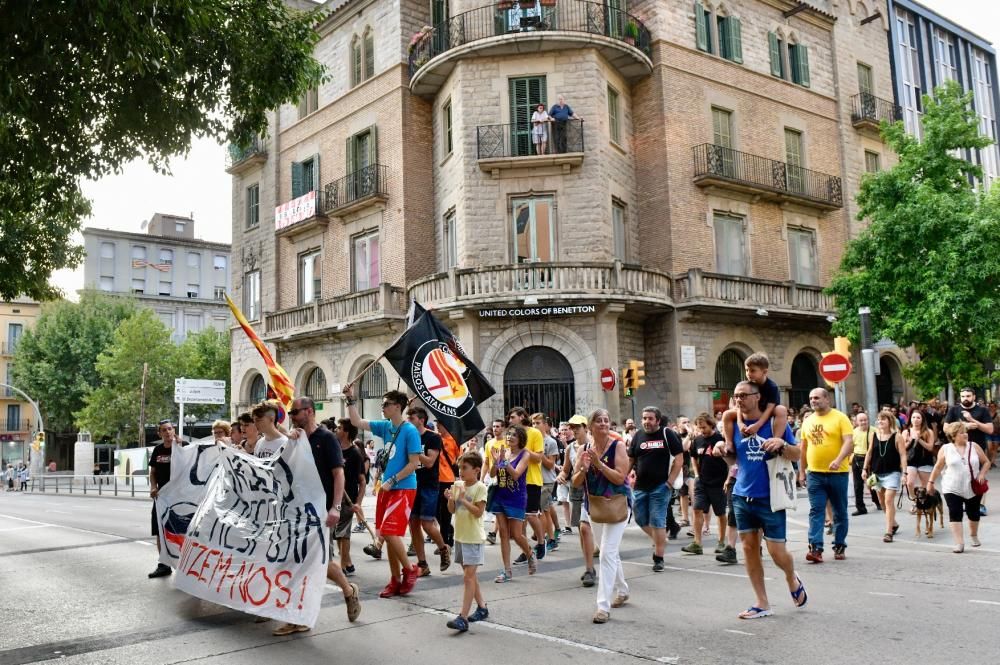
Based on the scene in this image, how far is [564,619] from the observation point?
23.3ft

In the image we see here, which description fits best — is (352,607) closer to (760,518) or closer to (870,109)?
(760,518)

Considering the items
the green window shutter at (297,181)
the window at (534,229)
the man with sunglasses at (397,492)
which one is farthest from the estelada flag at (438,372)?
the green window shutter at (297,181)

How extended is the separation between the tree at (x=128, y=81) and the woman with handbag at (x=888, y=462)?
10.1 meters

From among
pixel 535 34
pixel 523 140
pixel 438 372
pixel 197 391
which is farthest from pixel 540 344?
pixel 197 391

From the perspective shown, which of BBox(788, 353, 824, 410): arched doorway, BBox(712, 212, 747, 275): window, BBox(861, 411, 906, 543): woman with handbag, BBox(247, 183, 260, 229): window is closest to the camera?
BBox(861, 411, 906, 543): woman with handbag

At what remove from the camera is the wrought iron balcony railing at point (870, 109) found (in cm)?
3061

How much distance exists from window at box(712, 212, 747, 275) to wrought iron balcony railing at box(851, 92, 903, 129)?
778 centimetres

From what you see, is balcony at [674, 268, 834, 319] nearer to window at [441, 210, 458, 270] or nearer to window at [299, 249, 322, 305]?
window at [441, 210, 458, 270]

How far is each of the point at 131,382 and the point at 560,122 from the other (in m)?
31.6

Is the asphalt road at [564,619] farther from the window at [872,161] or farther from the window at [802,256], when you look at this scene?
the window at [872,161]

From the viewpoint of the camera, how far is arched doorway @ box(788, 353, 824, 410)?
27.6 meters

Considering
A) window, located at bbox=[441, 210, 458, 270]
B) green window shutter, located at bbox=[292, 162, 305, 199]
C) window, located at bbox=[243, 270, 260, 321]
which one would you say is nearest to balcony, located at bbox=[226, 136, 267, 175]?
green window shutter, located at bbox=[292, 162, 305, 199]

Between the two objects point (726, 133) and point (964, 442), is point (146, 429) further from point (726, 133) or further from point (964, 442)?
point (964, 442)

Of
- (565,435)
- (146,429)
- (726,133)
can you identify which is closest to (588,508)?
(565,435)
